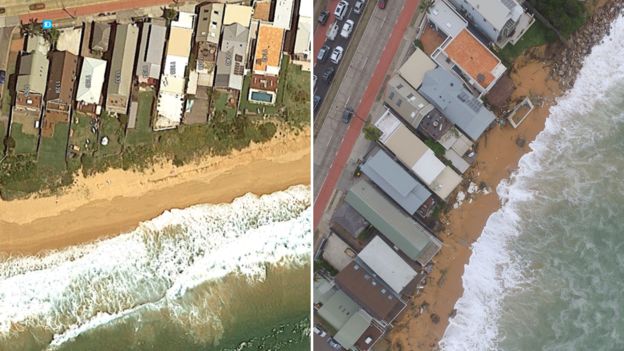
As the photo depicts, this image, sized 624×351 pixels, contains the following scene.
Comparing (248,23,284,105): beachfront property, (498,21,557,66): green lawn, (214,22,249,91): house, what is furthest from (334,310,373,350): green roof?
(498,21,557,66): green lawn

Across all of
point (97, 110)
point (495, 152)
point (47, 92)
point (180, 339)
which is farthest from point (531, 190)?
point (47, 92)

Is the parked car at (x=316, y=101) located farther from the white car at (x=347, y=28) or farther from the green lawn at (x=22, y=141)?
the green lawn at (x=22, y=141)

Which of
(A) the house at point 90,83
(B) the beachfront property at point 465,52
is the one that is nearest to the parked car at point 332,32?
(B) the beachfront property at point 465,52

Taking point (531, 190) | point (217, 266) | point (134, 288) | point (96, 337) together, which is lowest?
point (96, 337)

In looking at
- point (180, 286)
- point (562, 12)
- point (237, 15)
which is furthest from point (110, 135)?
point (562, 12)

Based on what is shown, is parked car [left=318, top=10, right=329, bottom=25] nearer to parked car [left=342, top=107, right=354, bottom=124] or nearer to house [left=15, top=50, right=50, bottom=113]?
parked car [left=342, top=107, right=354, bottom=124]

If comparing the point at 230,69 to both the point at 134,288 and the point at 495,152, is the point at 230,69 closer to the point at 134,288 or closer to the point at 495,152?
the point at 134,288

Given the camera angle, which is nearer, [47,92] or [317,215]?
[47,92]

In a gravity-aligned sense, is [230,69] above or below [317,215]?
above
